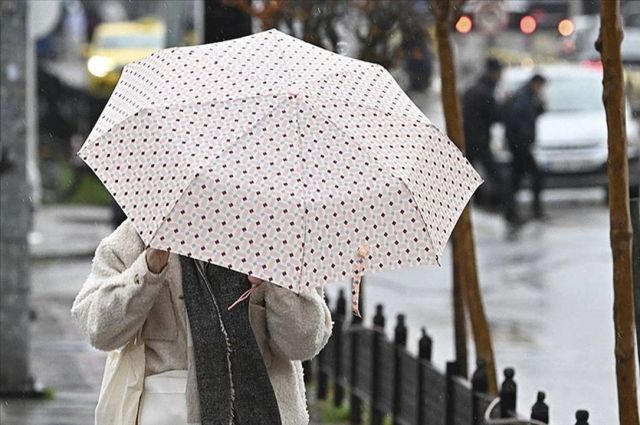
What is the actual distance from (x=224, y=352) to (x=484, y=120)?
18.0m

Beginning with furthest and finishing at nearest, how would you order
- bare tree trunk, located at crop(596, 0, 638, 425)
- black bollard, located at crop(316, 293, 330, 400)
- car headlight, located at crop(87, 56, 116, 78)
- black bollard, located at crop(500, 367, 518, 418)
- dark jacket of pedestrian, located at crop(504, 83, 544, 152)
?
car headlight, located at crop(87, 56, 116, 78) → dark jacket of pedestrian, located at crop(504, 83, 544, 152) → black bollard, located at crop(316, 293, 330, 400) → black bollard, located at crop(500, 367, 518, 418) → bare tree trunk, located at crop(596, 0, 638, 425)

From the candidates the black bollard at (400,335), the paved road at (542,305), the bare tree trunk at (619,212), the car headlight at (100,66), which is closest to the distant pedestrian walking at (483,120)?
the paved road at (542,305)

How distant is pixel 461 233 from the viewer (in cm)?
791

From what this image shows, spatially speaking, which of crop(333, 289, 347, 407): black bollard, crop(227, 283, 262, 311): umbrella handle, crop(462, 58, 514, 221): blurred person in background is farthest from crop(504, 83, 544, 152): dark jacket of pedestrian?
crop(227, 283, 262, 311): umbrella handle

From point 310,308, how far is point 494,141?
19.3 metres

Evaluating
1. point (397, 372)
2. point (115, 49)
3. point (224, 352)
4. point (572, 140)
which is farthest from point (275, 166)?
point (115, 49)

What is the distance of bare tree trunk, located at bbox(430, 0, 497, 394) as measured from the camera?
7.69 metres

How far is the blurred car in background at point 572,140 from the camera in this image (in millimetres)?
22969

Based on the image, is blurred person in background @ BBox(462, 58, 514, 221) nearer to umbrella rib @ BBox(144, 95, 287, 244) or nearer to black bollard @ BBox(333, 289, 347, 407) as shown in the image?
black bollard @ BBox(333, 289, 347, 407)

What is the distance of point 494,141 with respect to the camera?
23.7 meters

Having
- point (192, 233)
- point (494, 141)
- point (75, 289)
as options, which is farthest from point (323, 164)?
point (494, 141)

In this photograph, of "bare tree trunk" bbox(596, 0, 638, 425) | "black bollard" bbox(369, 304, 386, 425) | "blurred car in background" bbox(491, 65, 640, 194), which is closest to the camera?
"bare tree trunk" bbox(596, 0, 638, 425)

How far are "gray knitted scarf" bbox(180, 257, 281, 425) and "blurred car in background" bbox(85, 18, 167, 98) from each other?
31.3 m

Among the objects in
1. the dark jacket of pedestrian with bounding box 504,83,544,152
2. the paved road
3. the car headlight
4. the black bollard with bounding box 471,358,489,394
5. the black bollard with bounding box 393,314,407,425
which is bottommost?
the paved road
